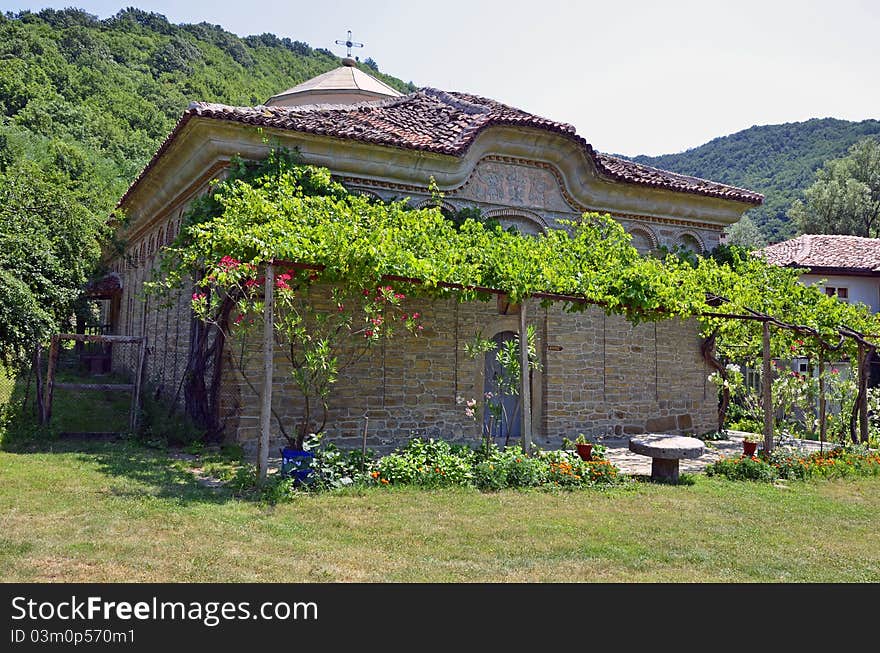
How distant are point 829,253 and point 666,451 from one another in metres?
23.9

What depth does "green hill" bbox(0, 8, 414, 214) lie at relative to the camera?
35.1 m

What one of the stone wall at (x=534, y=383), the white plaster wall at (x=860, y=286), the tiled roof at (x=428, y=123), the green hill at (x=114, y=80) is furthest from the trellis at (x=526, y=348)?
the green hill at (x=114, y=80)

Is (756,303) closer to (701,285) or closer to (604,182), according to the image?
(701,285)

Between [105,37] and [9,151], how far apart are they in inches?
904

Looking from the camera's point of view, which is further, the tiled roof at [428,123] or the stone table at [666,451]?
the tiled roof at [428,123]

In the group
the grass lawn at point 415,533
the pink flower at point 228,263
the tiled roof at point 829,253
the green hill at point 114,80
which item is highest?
the green hill at point 114,80

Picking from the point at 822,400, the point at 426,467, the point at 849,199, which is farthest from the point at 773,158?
the point at 426,467

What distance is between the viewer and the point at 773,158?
2372 inches

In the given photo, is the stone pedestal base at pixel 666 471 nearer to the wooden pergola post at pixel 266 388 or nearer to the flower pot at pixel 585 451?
the flower pot at pixel 585 451

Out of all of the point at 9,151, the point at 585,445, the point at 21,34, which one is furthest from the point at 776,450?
the point at 21,34

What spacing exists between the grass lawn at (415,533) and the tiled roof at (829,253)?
21790 millimetres

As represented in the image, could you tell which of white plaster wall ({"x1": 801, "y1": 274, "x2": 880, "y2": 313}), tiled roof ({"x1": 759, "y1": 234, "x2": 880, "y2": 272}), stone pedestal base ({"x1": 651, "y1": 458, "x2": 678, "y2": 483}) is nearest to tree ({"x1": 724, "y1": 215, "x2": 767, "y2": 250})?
tiled roof ({"x1": 759, "y1": 234, "x2": 880, "y2": 272})

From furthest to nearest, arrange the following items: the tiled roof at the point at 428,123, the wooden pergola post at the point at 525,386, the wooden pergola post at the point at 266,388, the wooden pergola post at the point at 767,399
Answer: the tiled roof at the point at 428,123 < the wooden pergola post at the point at 767,399 < the wooden pergola post at the point at 525,386 < the wooden pergola post at the point at 266,388

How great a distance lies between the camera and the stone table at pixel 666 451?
8742 mm
